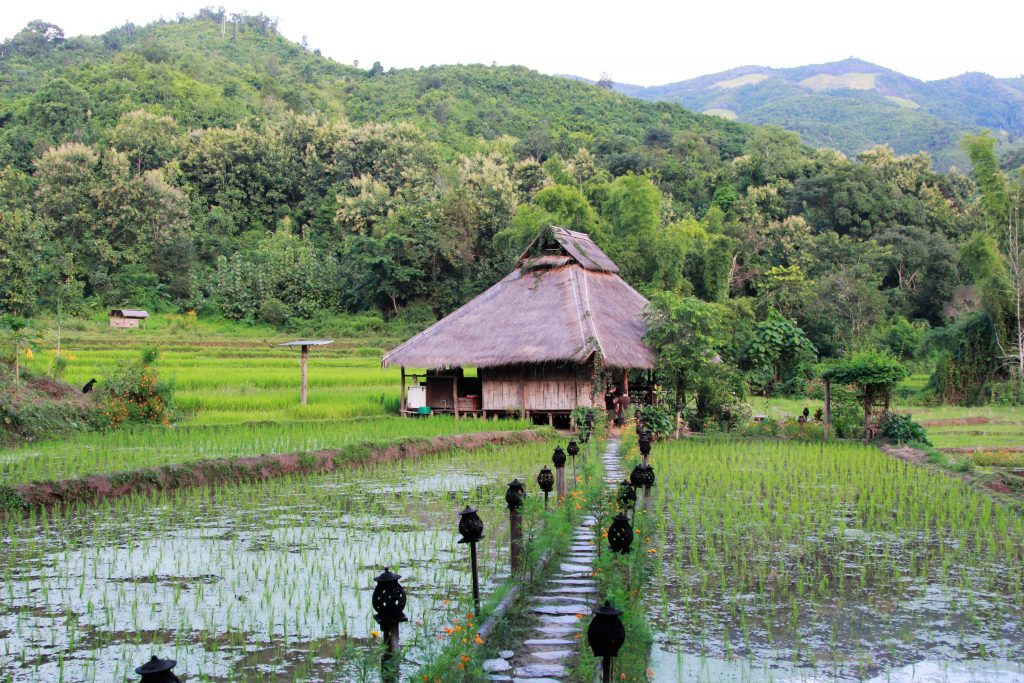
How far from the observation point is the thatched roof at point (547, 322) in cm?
1897

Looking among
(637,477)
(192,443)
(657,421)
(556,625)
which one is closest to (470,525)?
(556,625)

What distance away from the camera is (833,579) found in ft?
22.5

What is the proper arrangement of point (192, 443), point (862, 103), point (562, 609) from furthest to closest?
point (862, 103) → point (192, 443) → point (562, 609)

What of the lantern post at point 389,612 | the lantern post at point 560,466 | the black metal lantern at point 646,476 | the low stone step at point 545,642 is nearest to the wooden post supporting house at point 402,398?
the lantern post at point 560,466

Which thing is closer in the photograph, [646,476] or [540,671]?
[540,671]

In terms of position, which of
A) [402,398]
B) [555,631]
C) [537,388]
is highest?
[537,388]

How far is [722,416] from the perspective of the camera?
757 inches

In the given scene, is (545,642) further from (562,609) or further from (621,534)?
(621,534)

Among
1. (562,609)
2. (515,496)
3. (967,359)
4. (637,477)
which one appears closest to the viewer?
(562,609)

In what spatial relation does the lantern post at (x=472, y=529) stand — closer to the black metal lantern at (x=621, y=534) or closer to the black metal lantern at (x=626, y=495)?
the black metal lantern at (x=621, y=534)

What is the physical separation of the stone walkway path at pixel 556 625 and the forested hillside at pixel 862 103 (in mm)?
79903

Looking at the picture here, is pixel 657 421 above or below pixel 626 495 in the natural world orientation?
below

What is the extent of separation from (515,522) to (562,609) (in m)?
0.91

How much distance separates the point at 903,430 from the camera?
15805mm
